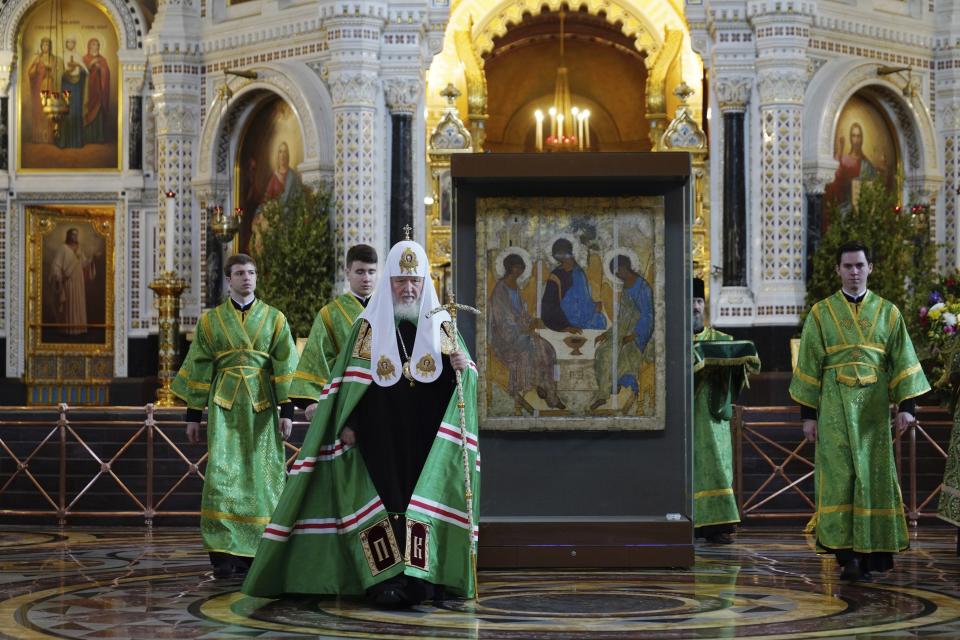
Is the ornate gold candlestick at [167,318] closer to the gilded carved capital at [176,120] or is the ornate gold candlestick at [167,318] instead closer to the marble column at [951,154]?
the gilded carved capital at [176,120]

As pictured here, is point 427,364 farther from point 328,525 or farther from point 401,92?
point 401,92

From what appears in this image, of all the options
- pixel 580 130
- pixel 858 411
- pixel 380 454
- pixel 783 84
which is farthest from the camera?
pixel 580 130

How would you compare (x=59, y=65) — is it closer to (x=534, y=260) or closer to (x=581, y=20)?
(x=581, y=20)

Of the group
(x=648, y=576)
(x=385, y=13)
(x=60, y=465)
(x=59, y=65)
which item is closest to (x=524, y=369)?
(x=648, y=576)

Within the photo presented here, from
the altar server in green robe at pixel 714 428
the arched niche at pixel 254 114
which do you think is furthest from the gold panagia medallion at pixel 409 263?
the arched niche at pixel 254 114

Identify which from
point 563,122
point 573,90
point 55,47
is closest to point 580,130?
point 563,122

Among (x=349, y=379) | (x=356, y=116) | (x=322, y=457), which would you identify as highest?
(x=356, y=116)

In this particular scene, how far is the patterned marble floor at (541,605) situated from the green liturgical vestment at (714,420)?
706 mm

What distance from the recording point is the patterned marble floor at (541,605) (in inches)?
267

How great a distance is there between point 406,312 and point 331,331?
1.17 meters

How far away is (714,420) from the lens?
1062 centimetres

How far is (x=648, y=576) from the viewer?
28.0ft

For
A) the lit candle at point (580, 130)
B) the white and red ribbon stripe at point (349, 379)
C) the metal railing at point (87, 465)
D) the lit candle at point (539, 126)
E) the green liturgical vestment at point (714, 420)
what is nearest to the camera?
the white and red ribbon stripe at point (349, 379)

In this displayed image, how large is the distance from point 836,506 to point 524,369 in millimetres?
1829
